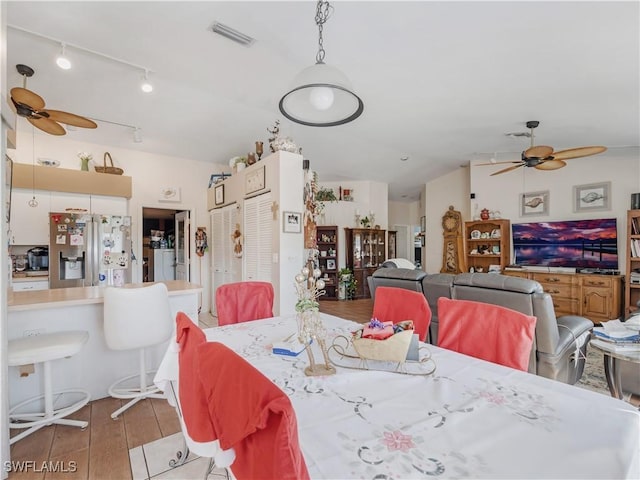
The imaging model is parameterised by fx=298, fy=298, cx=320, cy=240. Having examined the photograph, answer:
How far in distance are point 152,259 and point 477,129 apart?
6664 millimetres

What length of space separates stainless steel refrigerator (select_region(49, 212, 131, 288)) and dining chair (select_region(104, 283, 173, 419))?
2008 millimetres

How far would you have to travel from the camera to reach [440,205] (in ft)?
23.6

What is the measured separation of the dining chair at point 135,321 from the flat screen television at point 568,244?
19.4 feet

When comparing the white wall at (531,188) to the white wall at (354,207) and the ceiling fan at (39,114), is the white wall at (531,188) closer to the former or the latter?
the white wall at (354,207)

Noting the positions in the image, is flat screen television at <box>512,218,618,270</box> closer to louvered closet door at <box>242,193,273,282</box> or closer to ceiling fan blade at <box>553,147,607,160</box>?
ceiling fan blade at <box>553,147,607,160</box>

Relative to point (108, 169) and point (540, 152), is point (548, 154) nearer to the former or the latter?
point (540, 152)

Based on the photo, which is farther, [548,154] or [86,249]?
[86,249]

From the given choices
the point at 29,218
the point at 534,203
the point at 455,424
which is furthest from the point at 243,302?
the point at 534,203

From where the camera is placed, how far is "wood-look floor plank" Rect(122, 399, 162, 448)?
1924 mm

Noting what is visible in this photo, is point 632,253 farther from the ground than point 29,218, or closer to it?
closer to it

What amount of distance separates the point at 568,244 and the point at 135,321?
626 cm

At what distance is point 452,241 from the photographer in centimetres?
670

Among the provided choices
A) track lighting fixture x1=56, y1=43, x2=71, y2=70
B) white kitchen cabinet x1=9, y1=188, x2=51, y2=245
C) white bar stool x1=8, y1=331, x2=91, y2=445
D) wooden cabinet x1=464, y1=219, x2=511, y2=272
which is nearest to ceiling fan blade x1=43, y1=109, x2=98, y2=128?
track lighting fixture x1=56, y1=43, x2=71, y2=70

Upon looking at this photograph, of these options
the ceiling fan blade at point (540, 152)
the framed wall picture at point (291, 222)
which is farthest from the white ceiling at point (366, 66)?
the framed wall picture at point (291, 222)
